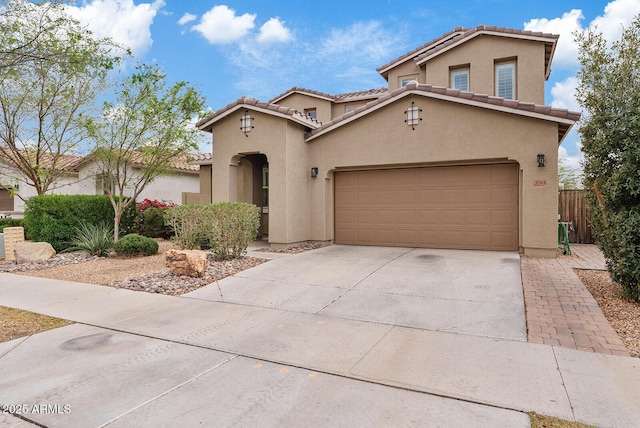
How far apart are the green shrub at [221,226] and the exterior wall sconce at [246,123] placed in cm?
335

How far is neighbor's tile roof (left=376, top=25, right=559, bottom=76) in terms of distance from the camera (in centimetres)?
1366

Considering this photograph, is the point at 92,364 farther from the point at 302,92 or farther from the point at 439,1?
the point at 302,92

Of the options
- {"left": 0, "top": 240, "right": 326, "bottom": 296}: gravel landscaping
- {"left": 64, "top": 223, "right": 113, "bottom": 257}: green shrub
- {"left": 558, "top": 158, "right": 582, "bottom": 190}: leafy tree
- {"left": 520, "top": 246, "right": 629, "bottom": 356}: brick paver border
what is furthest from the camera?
{"left": 558, "top": 158, "right": 582, "bottom": 190}: leafy tree

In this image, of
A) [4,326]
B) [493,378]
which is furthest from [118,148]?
[493,378]

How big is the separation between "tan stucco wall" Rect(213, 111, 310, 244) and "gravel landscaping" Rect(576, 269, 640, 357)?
735 centimetres

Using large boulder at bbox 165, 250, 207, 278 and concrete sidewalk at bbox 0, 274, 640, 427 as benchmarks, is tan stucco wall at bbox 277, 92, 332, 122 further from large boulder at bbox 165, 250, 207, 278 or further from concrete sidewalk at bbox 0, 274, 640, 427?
concrete sidewalk at bbox 0, 274, 640, 427

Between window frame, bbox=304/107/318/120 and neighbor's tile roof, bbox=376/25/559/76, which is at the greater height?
neighbor's tile roof, bbox=376/25/559/76

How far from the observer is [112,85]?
12.0 metres

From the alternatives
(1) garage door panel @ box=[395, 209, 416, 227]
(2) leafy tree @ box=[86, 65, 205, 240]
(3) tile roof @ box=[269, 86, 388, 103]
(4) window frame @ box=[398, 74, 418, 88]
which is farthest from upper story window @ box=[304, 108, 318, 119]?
(1) garage door panel @ box=[395, 209, 416, 227]

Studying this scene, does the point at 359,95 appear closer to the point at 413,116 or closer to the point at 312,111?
the point at 312,111

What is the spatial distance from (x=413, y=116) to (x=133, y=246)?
28.6ft

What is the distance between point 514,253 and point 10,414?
10.3 m

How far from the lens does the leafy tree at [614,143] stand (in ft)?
18.5

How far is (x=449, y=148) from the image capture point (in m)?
10.4
